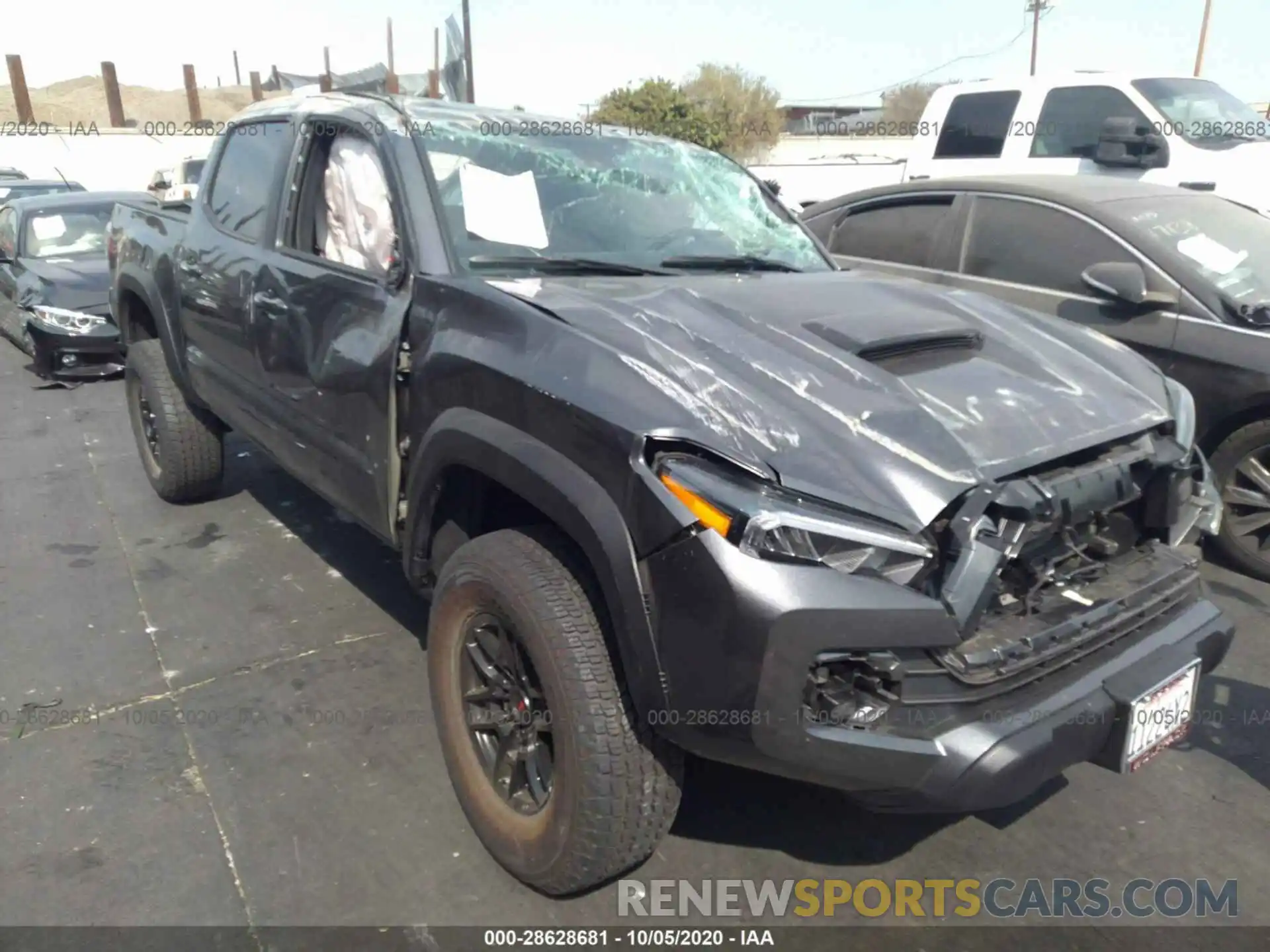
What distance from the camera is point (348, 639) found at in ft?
12.2

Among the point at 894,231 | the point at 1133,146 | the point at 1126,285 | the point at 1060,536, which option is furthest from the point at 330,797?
the point at 1133,146

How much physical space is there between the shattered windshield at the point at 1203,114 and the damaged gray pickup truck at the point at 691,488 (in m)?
5.45

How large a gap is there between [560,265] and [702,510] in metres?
1.24

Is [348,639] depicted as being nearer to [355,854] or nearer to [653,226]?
[355,854]

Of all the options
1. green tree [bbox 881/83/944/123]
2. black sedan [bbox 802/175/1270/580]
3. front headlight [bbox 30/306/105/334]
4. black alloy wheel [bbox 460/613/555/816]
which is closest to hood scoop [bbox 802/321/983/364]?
black alloy wheel [bbox 460/613/555/816]

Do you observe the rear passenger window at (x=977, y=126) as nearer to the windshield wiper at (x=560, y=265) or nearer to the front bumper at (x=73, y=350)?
the windshield wiper at (x=560, y=265)

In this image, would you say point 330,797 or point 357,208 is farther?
point 357,208

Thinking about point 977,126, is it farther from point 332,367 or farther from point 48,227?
point 48,227

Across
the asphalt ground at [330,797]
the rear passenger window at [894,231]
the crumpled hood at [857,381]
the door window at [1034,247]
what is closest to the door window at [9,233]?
the asphalt ground at [330,797]

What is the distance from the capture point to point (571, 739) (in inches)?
83.3

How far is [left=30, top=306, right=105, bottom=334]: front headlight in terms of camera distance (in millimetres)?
7543

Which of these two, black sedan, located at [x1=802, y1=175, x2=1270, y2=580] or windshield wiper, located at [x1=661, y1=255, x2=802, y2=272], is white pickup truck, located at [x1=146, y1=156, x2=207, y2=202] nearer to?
black sedan, located at [x1=802, y1=175, x2=1270, y2=580]

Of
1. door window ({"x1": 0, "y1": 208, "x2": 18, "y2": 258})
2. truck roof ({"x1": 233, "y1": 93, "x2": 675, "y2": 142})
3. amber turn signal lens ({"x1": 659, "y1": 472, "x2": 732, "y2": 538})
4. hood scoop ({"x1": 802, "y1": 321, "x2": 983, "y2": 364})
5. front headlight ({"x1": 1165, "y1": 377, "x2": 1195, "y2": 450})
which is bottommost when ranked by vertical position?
door window ({"x1": 0, "y1": 208, "x2": 18, "y2": 258})

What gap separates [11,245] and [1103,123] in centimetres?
909
